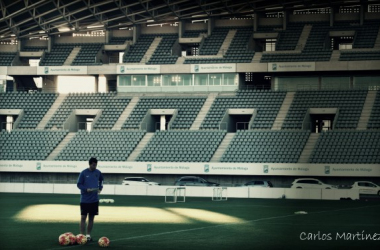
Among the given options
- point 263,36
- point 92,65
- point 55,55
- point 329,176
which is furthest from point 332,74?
point 55,55

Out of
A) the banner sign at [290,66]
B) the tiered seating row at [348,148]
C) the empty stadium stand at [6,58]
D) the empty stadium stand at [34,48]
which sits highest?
the empty stadium stand at [34,48]

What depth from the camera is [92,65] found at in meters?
61.2

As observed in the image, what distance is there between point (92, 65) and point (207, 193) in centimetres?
2052

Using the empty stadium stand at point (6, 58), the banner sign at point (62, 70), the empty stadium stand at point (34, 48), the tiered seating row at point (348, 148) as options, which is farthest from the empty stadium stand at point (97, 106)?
the tiered seating row at point (348, 148)

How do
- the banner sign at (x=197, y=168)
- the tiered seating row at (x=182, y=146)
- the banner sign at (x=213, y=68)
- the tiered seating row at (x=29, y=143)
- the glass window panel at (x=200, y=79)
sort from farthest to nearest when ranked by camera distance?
the glass window panel at (x=200, y=79) < the banner sign at (x=213, y=68) < the tiered seating row at (x=29, y=143) < the tiered seating row at (x=182, y=146) < the banner sign at (x=197, y=168)

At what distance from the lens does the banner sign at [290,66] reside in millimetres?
55719

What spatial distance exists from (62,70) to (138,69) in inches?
252

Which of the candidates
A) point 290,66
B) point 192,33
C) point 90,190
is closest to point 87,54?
point 192,33

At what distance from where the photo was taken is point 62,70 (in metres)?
61.7

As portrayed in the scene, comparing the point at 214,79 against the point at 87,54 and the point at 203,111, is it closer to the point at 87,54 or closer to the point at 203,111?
the point at 203,111

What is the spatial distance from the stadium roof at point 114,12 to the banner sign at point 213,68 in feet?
12.6

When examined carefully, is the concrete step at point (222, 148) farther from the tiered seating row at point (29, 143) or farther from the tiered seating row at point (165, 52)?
the tiered seating row at point (29, 143)

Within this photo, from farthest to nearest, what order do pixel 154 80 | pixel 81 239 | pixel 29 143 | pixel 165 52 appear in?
pixel 165 52
pixel 154 80
pixel 29 143
pixel 81 239

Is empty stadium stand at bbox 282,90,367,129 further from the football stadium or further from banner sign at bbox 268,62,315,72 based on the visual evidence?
banner sign at bbox 268,62,315,72
